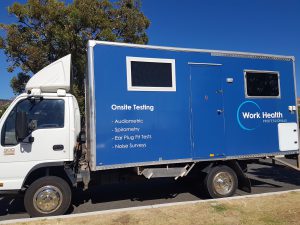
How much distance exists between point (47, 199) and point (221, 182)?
12.5 ft

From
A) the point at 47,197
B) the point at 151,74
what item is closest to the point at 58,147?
the point at 47,197

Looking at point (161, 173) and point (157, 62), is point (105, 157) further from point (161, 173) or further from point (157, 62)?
point (157, 62)

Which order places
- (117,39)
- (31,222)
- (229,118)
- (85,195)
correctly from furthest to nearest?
(117,39), (85,195), (229,118), (31,222)

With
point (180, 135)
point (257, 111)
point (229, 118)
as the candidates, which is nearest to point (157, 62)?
point (180, 135)

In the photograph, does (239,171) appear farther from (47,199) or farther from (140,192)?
(47,199)

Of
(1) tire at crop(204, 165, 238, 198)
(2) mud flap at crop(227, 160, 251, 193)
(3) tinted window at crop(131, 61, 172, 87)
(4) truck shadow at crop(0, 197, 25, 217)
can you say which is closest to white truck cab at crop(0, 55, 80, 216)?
(4) truck shadow at crop(0, 197, 25, 217)

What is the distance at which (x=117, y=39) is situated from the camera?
14641 mm

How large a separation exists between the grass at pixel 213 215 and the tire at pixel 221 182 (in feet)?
2.07

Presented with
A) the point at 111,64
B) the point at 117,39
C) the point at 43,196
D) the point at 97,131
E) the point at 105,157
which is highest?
the point at 117,39

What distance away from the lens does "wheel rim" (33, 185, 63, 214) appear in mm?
6258

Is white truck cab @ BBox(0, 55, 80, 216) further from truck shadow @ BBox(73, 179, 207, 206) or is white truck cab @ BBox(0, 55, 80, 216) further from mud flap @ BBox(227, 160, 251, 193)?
mud flap @ BBox(227, 160, 251, 193)

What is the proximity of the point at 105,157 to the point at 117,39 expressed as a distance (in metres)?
9.17

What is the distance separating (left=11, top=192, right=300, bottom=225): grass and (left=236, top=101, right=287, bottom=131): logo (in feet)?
5.80

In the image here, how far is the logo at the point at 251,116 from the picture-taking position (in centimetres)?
762
